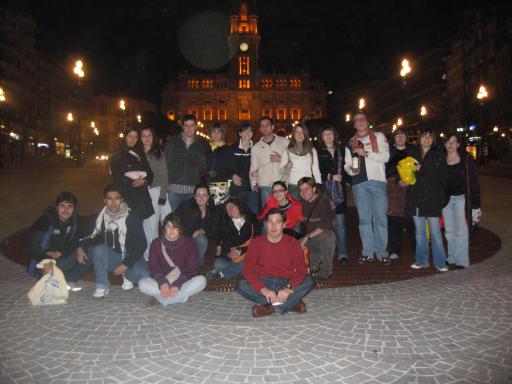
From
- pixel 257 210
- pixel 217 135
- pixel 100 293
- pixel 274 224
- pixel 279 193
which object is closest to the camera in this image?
pixel 274 224

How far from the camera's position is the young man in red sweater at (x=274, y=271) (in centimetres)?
473

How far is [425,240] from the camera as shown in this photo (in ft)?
21.4

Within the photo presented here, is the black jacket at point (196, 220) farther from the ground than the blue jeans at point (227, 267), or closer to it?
farther from the ground

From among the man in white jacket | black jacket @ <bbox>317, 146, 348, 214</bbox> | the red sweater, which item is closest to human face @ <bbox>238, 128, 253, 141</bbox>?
the man in white jacket

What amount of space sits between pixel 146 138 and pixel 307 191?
2458mm

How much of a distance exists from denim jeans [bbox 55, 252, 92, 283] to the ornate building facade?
107629 mm

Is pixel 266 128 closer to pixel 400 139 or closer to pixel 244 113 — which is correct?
pixel 400 139

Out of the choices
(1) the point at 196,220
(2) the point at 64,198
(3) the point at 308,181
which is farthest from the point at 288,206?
(2) the point at 64,198

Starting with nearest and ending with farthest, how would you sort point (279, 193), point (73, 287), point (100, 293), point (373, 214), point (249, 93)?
point (100, 293)
point (73, 287)
point (279, 193)
point (373, 214)
point (249, 93)

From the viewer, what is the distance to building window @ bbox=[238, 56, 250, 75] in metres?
113

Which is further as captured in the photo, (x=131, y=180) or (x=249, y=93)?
(x=249, y=93)

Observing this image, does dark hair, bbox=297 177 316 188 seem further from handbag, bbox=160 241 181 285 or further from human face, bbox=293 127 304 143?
handbag, bbox=160 241 181 285

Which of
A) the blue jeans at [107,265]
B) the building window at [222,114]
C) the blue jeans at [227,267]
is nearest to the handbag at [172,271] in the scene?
the blue jeans at [107,265]

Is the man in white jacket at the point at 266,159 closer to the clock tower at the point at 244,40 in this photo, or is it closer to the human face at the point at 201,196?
the human face at the point at 201,196
